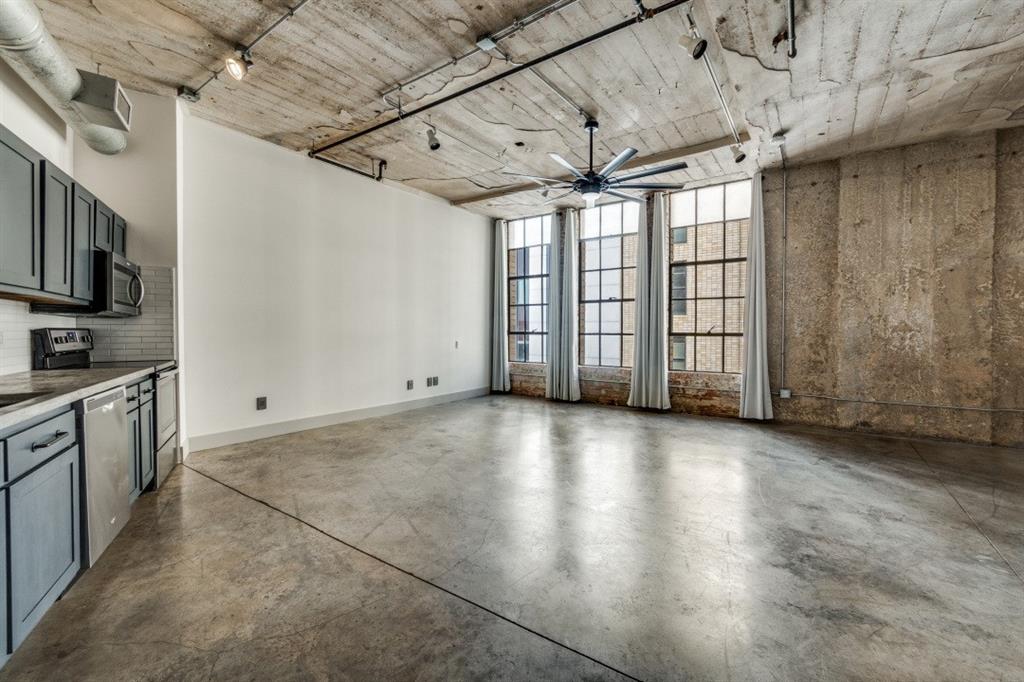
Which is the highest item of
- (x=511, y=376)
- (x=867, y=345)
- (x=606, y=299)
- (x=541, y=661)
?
(x=606, y=299)

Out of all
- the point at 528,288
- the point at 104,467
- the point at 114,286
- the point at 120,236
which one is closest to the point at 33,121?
the point at 120,236

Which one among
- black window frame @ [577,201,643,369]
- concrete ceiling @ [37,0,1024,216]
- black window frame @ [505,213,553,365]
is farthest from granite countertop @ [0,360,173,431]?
black window frame @ [577,201,643,369]

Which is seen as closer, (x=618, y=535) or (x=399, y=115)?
(x=618, y=535)

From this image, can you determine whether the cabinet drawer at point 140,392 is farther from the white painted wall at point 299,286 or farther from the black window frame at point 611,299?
the black window frame at point 611,299

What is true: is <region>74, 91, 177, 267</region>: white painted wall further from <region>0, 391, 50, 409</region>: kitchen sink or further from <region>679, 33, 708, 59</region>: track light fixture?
<region>679, 33, 708, 59</region>: track light fixture

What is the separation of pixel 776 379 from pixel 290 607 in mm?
6159

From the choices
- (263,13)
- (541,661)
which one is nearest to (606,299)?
(263,13)

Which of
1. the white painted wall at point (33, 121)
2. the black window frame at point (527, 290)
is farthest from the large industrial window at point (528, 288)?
the white painted wall at point (33, 121)

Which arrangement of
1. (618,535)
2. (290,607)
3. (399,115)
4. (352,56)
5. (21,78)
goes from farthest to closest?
1. (399,115)
2. (352,56)
3. (21,78)
4. (618,535)
5. (290,607)

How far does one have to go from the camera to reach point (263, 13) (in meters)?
2.98

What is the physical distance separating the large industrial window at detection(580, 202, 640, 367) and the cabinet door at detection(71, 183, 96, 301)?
6.40m

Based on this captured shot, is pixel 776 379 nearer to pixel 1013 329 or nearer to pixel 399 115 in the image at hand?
pixel 1013 329

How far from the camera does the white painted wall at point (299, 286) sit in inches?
176

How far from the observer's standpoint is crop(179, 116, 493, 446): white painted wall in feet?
14.6
